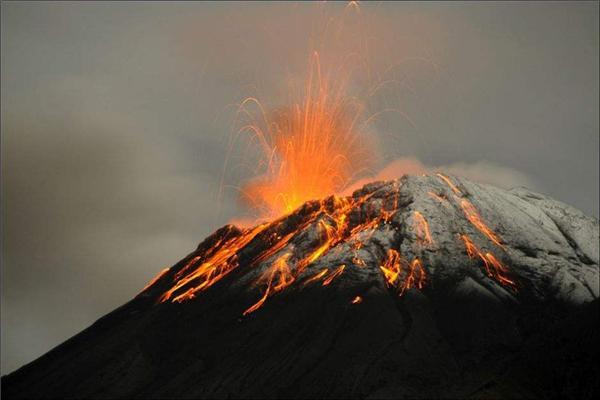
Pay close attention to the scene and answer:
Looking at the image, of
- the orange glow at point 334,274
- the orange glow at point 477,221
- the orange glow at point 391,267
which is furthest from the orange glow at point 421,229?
the orange glow at point 334,274

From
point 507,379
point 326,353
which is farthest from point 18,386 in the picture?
point 507,379

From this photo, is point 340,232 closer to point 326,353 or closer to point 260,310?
point 260,310

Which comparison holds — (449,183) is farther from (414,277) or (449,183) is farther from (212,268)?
(212,268)

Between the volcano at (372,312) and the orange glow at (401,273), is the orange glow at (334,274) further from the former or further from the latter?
the orange glow at (401,273)

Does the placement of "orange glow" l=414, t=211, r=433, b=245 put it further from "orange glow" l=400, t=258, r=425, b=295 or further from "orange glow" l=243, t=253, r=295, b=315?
"orange glow" l=243, t=253, r=295, b=315

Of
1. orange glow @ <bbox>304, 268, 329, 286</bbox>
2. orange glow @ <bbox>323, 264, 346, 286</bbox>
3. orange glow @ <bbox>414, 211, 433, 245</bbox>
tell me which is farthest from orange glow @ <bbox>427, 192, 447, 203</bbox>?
orange glow @ <bbox>304, 268, 329, 286</bbox>
